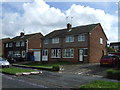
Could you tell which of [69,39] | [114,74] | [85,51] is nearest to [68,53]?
[69,39]

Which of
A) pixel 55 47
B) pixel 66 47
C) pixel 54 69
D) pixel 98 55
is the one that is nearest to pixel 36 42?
pixel 55 47

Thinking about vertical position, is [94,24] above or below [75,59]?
above

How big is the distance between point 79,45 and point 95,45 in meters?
2.92

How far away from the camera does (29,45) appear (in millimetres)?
53344

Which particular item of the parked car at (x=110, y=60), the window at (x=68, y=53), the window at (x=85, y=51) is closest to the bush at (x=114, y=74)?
the parked car at (x=110, y=60)

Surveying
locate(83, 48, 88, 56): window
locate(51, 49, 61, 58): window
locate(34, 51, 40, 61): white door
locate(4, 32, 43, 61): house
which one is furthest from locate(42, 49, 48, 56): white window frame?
locate(83, 48, 88, 56): window

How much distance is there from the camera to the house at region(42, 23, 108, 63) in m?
33.6

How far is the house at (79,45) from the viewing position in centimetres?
3359

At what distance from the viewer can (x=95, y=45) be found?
34.9 metres

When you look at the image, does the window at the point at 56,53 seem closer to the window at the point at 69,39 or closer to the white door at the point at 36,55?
the window at the point at 69,39

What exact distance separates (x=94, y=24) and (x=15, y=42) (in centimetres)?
2930

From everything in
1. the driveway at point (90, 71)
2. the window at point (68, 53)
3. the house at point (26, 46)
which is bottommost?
the driveway at point (90, 71)

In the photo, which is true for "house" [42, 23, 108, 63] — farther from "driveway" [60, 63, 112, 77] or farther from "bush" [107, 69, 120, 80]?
"bush" [107, 69, 120, 80]

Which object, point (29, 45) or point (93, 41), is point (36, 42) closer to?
point (29, 45)
